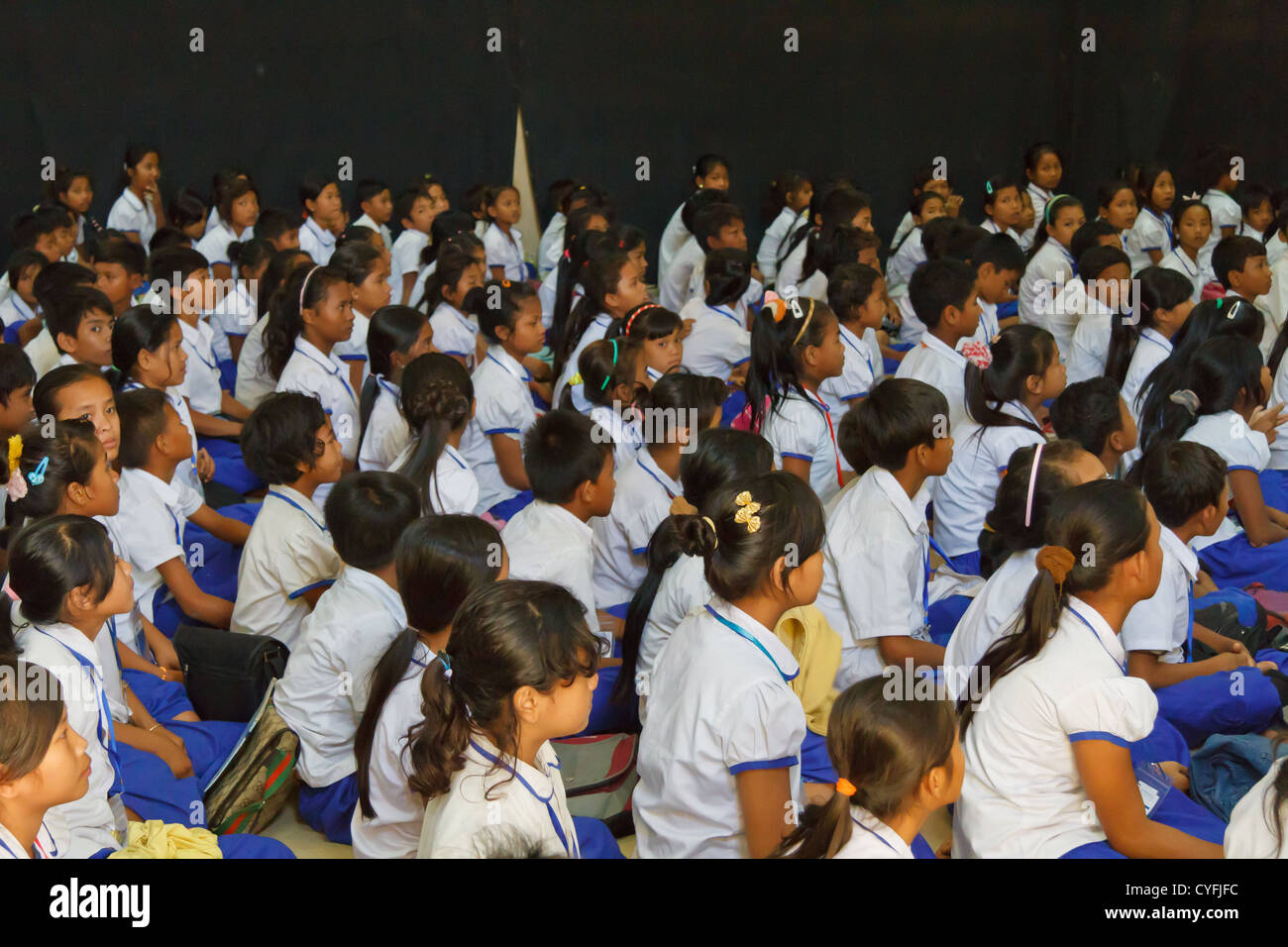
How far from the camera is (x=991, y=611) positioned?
1.98 m

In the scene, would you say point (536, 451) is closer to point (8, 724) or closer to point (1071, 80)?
point (8, 724)

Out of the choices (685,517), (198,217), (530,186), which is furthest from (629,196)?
(685,517)

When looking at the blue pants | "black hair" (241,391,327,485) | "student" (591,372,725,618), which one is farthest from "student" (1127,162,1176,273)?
the blue pants

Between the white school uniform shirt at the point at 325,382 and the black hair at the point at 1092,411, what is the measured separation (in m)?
1.86

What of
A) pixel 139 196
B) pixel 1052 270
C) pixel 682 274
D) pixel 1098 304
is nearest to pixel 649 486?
pixel 1098 304

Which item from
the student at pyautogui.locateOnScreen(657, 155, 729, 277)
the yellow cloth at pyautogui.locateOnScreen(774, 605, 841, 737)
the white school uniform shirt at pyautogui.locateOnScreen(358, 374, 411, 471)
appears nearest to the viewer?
the yellow cloth at pyautogui.locateOnScreen(774, 605, 841, 737)

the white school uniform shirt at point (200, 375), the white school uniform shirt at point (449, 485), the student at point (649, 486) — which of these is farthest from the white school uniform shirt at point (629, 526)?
the white school uniform shirt at point (200, 375)

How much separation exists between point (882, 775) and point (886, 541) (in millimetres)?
901

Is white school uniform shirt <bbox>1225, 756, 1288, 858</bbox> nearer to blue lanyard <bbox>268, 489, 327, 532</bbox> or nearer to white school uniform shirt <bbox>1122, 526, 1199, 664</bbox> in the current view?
white school uniform shirt <bbox>1122, 526, 1199, 664</bbox>

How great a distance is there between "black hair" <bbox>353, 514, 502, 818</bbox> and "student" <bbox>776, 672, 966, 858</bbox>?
64 centimetres

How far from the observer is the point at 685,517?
1.74 m

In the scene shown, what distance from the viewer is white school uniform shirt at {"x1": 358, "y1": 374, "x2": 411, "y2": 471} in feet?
10.4

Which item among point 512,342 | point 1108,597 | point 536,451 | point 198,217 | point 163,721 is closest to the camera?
point 1108,597

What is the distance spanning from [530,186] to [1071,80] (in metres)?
3.21
